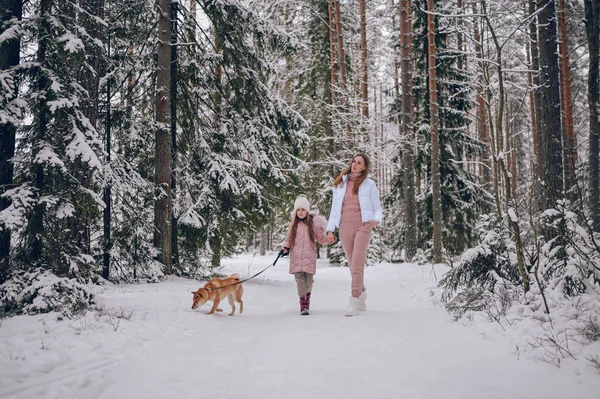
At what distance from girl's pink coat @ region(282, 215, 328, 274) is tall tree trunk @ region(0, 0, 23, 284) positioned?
3.88 meters

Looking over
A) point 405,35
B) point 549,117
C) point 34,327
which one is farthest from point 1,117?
point 405,35

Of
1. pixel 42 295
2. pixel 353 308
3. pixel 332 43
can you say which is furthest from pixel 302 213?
pixel 332 43

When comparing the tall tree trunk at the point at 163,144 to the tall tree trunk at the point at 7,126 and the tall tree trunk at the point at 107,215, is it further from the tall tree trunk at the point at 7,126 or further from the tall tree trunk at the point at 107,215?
the tall tree trunk at the point at 7,126

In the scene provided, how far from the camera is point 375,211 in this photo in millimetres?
6168

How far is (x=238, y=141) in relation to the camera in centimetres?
1052

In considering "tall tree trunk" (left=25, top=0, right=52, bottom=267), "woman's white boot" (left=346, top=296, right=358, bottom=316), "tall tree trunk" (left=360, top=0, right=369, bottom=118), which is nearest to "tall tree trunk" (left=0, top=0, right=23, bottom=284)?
"tall tree trunk" (left=25, top=0, right=52, bottom=267)

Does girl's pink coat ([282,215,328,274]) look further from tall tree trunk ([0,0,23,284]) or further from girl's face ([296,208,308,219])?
tall tree trunk ([0,0,23,284])

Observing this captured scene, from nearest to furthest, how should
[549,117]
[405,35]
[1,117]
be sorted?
[1,117] < [549,117] < [405,35]

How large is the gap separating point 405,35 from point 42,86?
13894mm

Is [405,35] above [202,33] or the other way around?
above

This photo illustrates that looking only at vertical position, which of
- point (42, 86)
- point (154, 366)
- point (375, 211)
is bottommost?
point (154, 366)

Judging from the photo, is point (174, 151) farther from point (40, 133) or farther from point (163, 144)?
point (40, 133)

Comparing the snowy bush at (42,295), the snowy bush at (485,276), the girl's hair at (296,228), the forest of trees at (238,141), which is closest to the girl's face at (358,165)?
the girl's hair at (296,228)

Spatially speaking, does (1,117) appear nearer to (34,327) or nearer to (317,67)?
(34,327)
